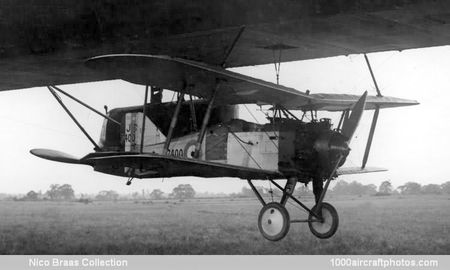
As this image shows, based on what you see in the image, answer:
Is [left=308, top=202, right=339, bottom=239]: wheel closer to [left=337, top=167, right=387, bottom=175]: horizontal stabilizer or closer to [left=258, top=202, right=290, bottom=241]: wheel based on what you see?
[left=337, top=167, right=387, bottom=175]: horizontal stabilizer

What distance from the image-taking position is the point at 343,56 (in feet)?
35.7

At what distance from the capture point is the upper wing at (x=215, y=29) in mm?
8547

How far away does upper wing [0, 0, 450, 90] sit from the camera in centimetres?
855

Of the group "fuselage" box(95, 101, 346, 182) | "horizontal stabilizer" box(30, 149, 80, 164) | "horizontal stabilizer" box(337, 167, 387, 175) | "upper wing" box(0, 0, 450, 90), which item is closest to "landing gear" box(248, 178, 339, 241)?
"fuselage" box(95, 101, 346, 182)

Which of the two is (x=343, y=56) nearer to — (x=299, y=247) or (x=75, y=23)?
(x=299, y=247)

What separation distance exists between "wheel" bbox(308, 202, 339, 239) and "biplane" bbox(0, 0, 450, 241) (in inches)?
0.7

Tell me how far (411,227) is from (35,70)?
9.40m

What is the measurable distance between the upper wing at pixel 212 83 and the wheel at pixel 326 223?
189 centimetres

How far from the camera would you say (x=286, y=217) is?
375 inches

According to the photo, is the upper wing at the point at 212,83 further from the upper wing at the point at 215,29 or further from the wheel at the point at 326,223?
the wheel at the point at 326,223

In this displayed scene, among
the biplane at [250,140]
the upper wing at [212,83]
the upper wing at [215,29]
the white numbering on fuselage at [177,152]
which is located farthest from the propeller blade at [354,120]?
the white numbering on fuselage at [177,152]

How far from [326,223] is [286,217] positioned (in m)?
1.38

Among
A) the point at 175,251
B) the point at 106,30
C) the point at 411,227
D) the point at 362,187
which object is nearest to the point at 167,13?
the point at 106,30

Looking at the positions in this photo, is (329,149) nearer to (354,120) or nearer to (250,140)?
(354,120)
